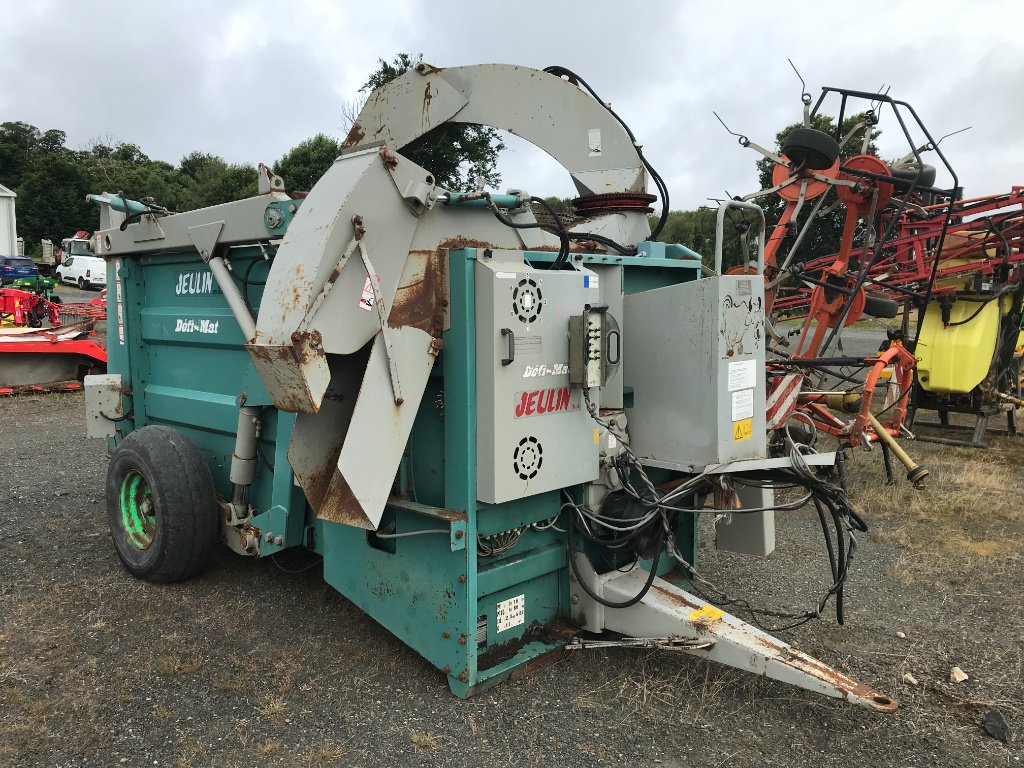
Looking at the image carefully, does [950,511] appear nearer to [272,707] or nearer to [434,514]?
[434,514]

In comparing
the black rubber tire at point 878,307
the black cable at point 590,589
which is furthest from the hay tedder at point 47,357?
the black rubber tire at point 878,307

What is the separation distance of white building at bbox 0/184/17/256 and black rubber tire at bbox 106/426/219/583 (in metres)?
35.4

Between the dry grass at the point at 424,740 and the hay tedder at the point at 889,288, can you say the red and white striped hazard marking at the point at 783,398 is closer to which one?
the hay tedder at the point at 889,288

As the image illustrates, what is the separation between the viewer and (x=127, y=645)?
3264mm

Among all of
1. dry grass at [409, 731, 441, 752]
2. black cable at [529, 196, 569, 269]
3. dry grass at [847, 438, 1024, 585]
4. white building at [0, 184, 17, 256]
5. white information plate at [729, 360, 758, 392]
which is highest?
white building at [0, 184, 17, 256]

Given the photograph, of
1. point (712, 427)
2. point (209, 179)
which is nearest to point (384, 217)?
point (712, 427)

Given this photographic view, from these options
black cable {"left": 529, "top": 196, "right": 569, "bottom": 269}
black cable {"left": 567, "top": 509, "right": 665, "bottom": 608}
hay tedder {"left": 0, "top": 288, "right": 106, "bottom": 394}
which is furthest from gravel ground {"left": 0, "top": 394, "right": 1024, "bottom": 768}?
hay tedder {"left": 0, "top": 288, "right": 106, "bottom": 394}

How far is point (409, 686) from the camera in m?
2.94

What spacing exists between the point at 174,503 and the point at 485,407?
1838 millimetres

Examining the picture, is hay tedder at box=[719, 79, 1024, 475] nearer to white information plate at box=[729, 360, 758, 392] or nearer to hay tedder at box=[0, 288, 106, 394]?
white information plate at box=[729, 360, 758, 392]

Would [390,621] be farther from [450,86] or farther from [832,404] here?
[832,404]

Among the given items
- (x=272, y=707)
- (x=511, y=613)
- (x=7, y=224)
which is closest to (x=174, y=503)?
(x=272, y=707)

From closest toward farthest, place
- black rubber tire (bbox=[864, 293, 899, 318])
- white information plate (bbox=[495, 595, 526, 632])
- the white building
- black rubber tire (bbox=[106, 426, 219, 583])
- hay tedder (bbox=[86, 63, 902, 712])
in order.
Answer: hay tedder (bbox=[86, 63, 902, 712])
white information plate (bbox=[495, 595, 526, 632])
black rubber tire (bbox=[106, 426, 219, 583])
black rubber tire (bbox=[864, 293, 899, 318])
the white building

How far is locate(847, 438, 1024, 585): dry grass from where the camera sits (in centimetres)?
432
